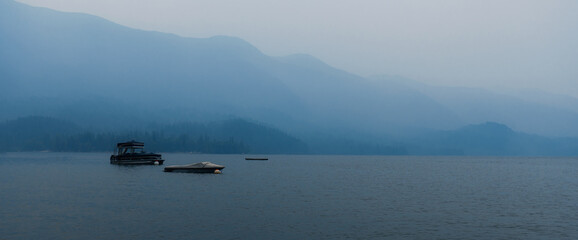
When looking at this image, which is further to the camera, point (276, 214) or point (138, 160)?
point (138, 160)

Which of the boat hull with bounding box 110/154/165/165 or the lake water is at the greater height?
the boat hull with bounding box 110/154/165/165

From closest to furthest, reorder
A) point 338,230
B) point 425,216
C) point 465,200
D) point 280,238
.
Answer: point 280,238
point 338,230
point 425,216
point 465,200

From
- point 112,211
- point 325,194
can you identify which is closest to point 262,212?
point 112,211

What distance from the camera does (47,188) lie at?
275 ft

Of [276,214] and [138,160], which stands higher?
[138,160]

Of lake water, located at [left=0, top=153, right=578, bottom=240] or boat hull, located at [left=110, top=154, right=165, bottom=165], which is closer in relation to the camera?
lake water, located at [left=0, top=153, right=578, bottom=240]

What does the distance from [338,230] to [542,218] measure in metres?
27.6

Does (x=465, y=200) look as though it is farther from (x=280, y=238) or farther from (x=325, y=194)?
(x=280, y=238)

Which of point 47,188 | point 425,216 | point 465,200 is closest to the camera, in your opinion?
point 425,216

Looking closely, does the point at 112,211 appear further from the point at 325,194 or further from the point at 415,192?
the point at 415,192

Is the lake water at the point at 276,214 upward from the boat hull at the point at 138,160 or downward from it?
downward

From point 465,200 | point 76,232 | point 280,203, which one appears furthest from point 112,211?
point 465,200

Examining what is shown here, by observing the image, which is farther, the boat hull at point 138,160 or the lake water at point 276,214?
the boat hull at point 138,160

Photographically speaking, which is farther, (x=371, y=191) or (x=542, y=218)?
(x=371, y=191)
